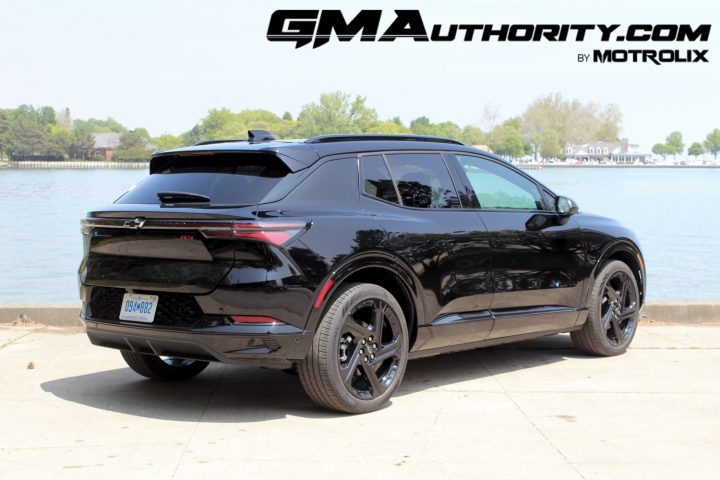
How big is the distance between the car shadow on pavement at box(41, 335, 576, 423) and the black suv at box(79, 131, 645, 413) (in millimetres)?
265

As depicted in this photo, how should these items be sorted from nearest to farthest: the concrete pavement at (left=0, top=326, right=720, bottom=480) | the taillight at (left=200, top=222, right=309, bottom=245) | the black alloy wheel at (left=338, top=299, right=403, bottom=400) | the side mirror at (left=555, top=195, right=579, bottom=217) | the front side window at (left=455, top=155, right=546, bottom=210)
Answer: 1. the concrete pavement at (left=0, top=326, right=720, bottom=480)
2. the taillight at (left=200, top=222, right=309, bottom=245)
3. the black alloy wheel at (left=338, top=299, right=403, bottom=400)
4. the front side window at (left=455, top=155, right=546, bottom=210)
5. the side mirror at (left=555, top=195, right=579, bottom=217)

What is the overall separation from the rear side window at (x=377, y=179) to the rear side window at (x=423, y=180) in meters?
0.07

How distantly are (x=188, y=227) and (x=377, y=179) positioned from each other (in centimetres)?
140

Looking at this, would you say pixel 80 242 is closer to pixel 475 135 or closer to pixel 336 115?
pixel 336 115

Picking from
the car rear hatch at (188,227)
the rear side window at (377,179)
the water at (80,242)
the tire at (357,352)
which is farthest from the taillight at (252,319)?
the water at (80,242)

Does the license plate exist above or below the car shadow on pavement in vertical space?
above

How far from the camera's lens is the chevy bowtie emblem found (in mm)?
5969

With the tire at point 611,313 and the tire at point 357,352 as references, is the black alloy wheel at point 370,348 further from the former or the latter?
the tire at point 611,313

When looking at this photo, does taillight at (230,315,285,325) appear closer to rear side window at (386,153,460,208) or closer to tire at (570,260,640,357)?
rear side window at (386,153,460,208)

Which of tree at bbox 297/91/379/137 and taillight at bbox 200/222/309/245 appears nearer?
taillight at bbox 200/222/309/245

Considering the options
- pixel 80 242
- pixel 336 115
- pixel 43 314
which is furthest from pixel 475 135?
pixel 43 314

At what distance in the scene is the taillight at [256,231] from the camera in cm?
562

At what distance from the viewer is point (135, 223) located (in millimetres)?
5996

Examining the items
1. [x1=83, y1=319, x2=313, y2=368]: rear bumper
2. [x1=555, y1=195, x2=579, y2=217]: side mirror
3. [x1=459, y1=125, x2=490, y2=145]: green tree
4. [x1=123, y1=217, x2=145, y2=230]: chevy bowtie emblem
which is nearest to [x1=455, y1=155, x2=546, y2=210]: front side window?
[x1=555, y1=195, x2=579, y2=217]: side mirror
